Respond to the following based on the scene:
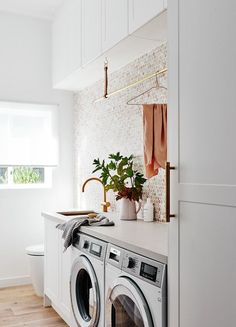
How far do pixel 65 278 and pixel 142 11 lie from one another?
2.05 m

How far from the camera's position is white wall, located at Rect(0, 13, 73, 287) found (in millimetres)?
4340

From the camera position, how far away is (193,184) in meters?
1.58

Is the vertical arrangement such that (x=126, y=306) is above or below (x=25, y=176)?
below

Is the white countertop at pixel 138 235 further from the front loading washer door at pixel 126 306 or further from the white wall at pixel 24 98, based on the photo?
the white wall at pixel 24 98

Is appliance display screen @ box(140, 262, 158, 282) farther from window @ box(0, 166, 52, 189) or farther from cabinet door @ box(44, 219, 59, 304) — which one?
window @ box(0, 166, 52, 189)

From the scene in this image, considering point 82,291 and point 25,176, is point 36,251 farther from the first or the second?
point 82,291

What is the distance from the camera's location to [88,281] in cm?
285

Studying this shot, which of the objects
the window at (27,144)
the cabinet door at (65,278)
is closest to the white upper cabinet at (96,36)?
the window at (27,144)

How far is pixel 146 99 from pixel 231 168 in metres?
1.91

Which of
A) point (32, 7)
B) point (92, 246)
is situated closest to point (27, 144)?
point (32, 7)

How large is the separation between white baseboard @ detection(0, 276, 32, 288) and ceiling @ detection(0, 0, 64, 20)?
285 centimetres

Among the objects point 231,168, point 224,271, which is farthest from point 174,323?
point 231,168

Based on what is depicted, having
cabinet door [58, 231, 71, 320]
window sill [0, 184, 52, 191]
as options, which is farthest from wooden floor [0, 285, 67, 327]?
window sill [0, 184, 52, 191]

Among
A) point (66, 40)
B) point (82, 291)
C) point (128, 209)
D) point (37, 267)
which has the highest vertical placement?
point (66, 40)
